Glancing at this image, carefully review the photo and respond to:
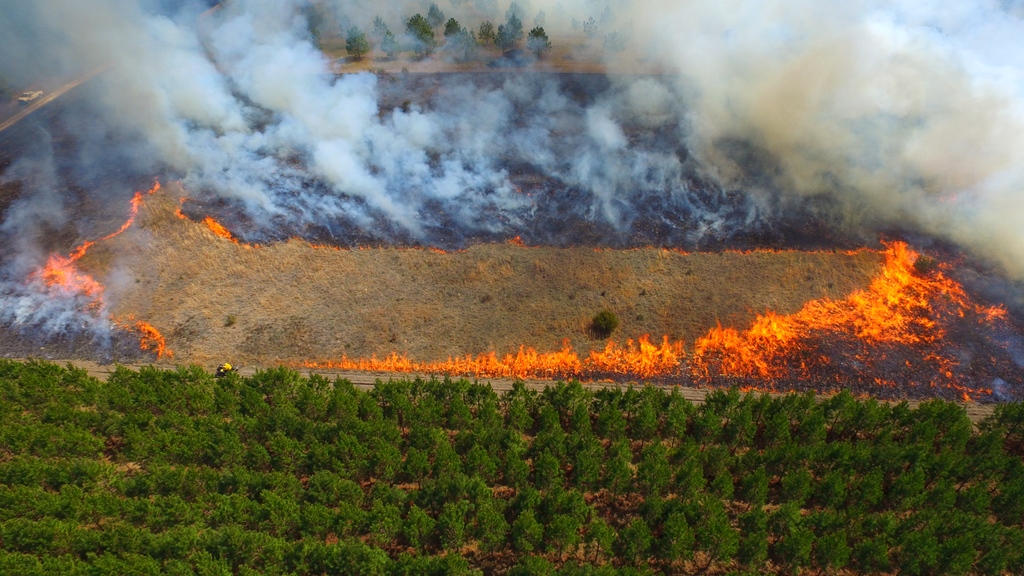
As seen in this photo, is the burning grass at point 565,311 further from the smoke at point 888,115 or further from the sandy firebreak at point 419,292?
the smoke at point 888,115

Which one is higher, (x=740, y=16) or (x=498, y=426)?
(x=740, y=16)

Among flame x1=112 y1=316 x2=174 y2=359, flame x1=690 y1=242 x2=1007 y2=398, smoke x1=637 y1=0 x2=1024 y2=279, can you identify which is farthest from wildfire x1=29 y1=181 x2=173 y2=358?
smoke x1=637 y1=0 x2=1024 y2=279

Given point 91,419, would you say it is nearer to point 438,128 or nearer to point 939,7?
point 438,128

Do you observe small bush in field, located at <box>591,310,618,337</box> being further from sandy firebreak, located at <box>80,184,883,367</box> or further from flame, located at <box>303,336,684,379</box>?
flame, located at <box>303,336,684,379</box>

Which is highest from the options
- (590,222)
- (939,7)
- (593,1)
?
(593,1)

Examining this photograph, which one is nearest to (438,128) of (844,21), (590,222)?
(590,222)

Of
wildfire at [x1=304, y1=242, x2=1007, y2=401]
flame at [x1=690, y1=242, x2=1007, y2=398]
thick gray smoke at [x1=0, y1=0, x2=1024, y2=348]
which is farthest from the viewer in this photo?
thick gray smoke at [x1=0, y1=0, x2=1024, y2=348]
